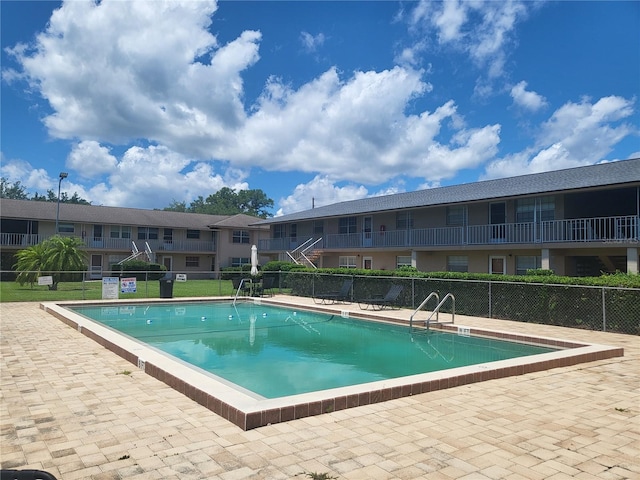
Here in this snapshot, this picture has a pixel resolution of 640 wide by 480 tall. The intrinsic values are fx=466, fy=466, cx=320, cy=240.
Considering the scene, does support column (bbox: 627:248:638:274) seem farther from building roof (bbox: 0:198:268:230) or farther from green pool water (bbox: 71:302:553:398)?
building roof (bbox: 0:198:268:230)

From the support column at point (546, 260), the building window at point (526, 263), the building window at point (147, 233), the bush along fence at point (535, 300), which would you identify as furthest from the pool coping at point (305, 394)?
the building window at point (147, 233)

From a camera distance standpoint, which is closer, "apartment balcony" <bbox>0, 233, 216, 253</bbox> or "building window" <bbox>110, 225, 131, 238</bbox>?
"apartment balcony" <bbox>0, 233, 216, 253</bbox>

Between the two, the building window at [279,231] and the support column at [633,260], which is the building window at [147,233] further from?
the support column at [633,260]

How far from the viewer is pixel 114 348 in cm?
891

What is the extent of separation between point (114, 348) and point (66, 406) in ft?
12.2

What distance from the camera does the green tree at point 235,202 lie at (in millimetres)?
100500

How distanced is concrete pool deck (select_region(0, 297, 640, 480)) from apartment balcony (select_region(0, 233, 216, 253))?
119ft

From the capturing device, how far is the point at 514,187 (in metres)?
24.7

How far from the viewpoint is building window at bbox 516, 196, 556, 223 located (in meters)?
22.4

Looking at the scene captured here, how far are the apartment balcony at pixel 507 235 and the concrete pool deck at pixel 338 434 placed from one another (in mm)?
14801

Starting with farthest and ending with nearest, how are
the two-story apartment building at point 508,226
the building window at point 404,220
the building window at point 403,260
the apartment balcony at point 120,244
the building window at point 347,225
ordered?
1. the apartment balcony at point 120,244
2. the building window at point 347,225
3. the building window at point 404,220
4. the building window at point 403,260
5. the two-story apartment building at point 508,226

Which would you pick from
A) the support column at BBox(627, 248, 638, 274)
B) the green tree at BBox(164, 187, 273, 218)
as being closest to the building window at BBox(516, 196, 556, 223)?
the support column at BBox(627, 248, 638, 274)

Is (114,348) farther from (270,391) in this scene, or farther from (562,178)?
(562,178)

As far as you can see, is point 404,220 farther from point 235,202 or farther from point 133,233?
point 235,202
